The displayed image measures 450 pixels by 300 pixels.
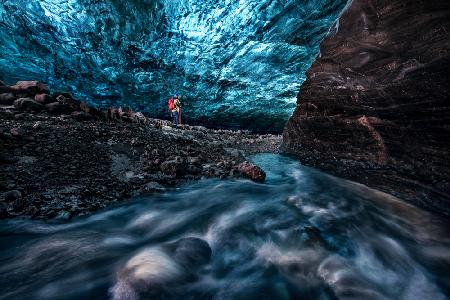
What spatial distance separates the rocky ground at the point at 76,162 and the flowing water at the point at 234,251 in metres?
0.32

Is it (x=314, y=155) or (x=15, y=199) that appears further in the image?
(x=314, y=155)

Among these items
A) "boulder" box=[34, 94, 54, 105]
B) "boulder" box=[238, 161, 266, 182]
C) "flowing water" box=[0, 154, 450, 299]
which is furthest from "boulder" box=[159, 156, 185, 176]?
"boulder" box=[34, 94, 54, 105]

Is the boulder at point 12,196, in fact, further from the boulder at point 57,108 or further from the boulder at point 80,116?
the boulder at point 57,108

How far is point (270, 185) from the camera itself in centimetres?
484

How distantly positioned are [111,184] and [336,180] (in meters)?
3.73

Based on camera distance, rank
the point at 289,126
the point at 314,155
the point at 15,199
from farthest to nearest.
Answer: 1. the point at 289,126
2. the point at 314,155
3. the point at 15,199

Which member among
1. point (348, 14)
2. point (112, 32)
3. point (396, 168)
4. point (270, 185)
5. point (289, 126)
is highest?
point (112, 32)

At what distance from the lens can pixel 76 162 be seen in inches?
168

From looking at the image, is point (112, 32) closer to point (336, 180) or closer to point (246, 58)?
point (246, 58)

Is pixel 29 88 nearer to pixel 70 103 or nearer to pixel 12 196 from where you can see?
pixel 70 103

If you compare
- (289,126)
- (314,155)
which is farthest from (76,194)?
(289,126)

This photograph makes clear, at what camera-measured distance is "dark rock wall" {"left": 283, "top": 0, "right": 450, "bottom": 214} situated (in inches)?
143

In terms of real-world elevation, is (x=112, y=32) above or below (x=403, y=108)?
above

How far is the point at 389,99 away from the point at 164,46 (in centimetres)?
1548
